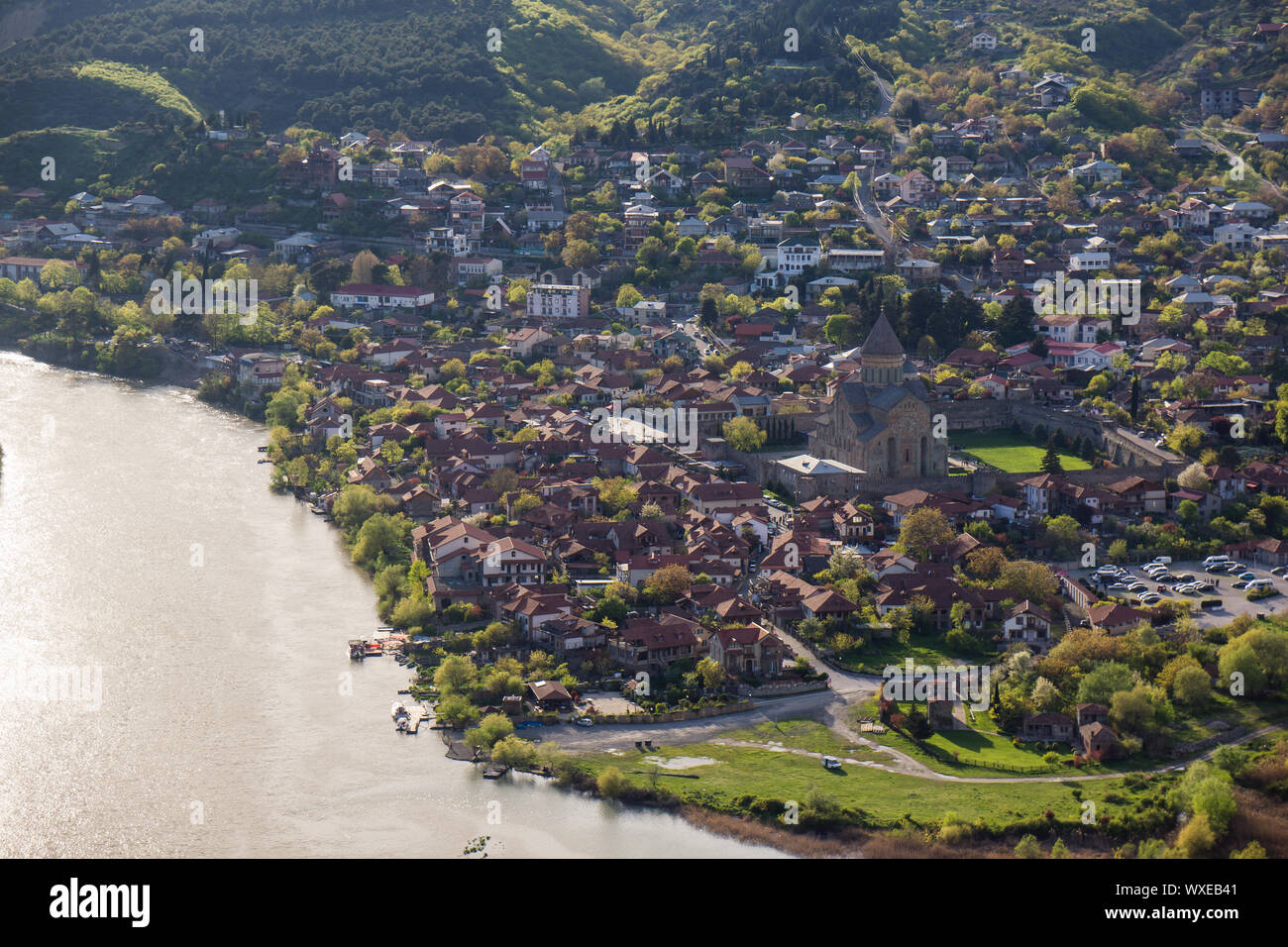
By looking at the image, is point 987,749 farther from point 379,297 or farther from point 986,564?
point 379,297

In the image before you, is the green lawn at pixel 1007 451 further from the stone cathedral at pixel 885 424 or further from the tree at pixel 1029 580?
the tree at pixel 1029 580

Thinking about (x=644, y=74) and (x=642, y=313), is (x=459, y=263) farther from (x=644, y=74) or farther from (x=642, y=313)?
(x=644, y=74)

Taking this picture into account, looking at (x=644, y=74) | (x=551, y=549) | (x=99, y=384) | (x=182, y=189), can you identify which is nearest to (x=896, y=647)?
(x=551, y=549)

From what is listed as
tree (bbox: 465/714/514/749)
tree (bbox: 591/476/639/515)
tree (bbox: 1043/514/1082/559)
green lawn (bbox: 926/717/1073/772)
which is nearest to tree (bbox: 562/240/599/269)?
tree (bbox: 591/476/639/515)

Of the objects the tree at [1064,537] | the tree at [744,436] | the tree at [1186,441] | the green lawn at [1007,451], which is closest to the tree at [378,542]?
the tree at [744,436]

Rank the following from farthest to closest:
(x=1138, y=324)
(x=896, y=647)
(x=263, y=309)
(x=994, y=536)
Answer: (x=263, y=309) → (x=1138, y=324) → (x=994, y=536) → (x=896, y=647)
